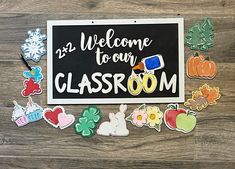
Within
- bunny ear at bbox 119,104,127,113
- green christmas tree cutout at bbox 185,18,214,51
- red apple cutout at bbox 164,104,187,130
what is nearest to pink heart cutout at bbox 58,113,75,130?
bunny ear at bbox 119,104,127,113

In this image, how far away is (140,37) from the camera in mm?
941

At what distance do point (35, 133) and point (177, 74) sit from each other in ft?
1.21

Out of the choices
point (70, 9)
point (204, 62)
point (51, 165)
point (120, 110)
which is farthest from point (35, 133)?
point (204, 62)

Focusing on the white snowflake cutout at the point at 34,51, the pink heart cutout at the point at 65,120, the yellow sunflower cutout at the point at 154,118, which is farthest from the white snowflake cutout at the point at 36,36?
the yellow sunflower cutout at the point at 154,118

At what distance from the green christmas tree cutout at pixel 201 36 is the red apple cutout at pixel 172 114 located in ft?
0.49

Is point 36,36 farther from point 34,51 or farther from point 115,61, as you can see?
point 115,61

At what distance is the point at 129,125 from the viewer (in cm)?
93

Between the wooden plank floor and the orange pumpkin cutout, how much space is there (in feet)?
0.05

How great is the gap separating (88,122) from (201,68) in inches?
11.8

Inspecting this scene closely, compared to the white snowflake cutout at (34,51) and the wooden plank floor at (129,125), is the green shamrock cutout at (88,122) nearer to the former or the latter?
the wooden plank floor at (129,125)

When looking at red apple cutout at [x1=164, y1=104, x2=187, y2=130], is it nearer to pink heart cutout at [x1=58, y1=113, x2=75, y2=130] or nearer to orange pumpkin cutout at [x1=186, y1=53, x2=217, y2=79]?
orange pumpkin cutout at [x1=186, y1=53, x2=217, y2=79]

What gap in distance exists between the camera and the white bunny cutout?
93 cm

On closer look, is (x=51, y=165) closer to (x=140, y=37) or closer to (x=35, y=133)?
(x=35, y=133)

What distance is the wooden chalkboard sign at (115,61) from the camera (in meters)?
0.93
